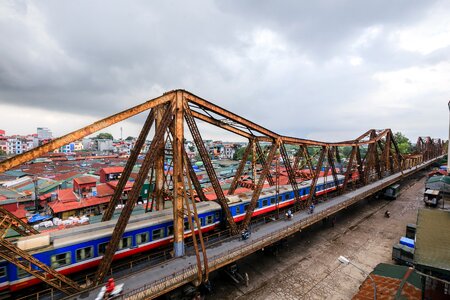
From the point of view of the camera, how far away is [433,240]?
14867 mm

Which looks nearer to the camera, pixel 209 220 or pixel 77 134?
pixel 77 134

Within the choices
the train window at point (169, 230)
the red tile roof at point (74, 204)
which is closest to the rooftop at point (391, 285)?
the train window at point (169, 230)

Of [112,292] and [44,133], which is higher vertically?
[44,133]

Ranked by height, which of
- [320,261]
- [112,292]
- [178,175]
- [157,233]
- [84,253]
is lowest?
[320,261]

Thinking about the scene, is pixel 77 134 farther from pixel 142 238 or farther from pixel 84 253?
pixel 142 238

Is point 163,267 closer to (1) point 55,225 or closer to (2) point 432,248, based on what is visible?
(2) point 432,248

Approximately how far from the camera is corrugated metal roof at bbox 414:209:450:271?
1203 cm

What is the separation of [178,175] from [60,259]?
862cm

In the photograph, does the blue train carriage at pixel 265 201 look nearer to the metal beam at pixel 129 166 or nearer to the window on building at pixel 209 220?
the window on building at pixel 209 220

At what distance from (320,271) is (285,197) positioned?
9451mm

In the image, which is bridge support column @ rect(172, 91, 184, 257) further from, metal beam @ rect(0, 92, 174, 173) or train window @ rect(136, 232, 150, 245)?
train window @ rect(136, 232, 150, 245)

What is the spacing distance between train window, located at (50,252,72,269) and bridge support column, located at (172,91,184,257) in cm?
657

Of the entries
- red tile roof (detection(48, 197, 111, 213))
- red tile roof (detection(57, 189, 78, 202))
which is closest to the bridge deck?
red tile roof (detection(48, 197, 111, 213))

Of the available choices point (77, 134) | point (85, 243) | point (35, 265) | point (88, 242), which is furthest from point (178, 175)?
point (35, 265)
